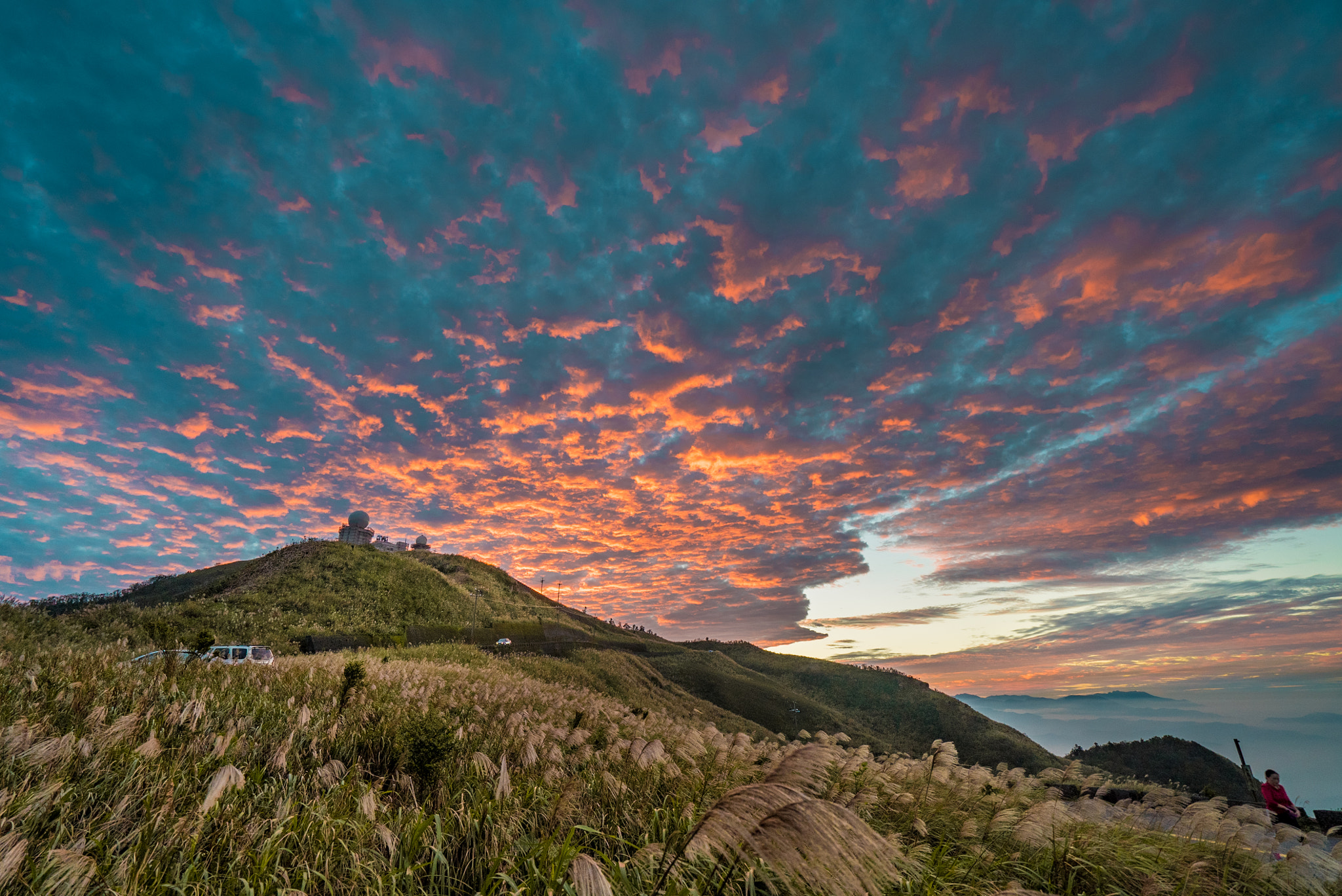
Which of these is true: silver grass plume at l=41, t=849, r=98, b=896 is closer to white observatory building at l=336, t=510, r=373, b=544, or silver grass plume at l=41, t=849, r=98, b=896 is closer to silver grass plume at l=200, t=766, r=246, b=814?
silver grass plume at l=200, t=766, r=246, b=814

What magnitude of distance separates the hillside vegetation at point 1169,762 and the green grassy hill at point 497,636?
5130mm

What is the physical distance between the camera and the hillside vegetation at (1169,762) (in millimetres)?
44656

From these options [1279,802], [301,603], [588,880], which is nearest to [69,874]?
[588,880]

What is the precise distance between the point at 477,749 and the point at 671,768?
2773 mm

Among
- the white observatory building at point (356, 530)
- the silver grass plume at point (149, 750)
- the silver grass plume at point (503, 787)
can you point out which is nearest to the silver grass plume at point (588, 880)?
the silver grass plume at point (503, 787)

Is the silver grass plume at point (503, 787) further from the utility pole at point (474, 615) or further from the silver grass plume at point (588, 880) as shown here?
the utility pole at point (474, 615)

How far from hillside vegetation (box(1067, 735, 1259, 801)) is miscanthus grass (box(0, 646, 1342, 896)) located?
51124mm

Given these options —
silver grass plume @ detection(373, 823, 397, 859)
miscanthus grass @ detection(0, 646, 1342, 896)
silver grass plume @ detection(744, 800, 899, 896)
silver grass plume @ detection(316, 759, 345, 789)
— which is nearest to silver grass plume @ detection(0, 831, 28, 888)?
miscanthus grass @ detection(0, 646, 1342, 896)

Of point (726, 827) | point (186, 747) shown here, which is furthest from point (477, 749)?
point (726, 827)

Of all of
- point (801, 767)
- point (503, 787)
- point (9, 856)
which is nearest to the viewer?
point (9, 856)

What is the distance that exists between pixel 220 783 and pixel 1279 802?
65.7 ft

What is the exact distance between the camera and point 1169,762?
47875 mm

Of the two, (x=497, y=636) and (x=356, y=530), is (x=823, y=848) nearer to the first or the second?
(x=497, y=636)

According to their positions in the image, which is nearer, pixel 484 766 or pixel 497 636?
pixel 484 766
